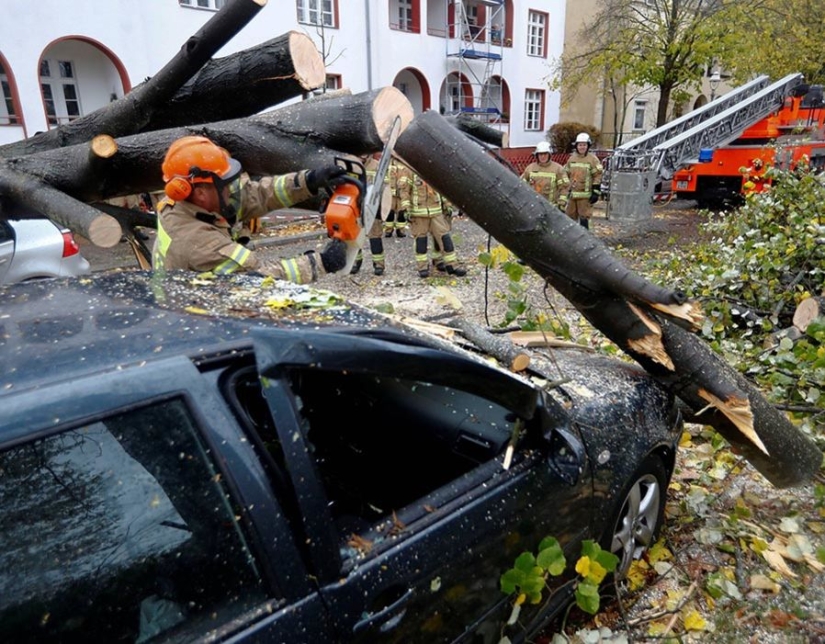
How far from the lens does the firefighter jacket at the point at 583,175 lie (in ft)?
33.4

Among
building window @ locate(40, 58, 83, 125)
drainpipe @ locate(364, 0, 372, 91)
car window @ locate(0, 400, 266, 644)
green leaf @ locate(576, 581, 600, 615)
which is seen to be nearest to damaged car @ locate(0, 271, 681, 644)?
car window @ locate(0, 400, 266, 644)

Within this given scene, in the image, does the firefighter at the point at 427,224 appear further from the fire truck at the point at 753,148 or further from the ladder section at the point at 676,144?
the fire truck at the point at 753,148

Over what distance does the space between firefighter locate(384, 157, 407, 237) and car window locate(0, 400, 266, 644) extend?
7.06 meters

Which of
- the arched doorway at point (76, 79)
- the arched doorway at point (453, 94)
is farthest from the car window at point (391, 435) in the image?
the arched doorway at point (453, 94)

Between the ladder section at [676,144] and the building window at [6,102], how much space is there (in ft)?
37.8

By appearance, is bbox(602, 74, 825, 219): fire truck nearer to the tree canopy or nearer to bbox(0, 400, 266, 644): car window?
the tree canopy

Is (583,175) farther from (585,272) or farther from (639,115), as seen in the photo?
(639,115)

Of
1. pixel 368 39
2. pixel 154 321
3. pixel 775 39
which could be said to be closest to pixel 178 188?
pixel 154 321

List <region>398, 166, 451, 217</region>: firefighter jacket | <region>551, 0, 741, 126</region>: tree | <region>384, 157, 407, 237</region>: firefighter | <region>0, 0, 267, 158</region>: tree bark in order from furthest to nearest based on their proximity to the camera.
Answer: <region>551, 0, 741, 126</region>: tree, <region>384, 157, 407, 237</region>: firefighter, <region>398, 166, 451, 217</region>: firefighter jacket, <region>0, 0, 267, 158</region>: tree bark

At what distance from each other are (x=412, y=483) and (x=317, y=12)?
16279mm

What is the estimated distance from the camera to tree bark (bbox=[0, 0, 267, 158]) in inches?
157

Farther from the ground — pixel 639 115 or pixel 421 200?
pixel 639 115

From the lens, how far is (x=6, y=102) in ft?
39.5

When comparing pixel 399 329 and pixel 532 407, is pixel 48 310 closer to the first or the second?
pixel 399 329
